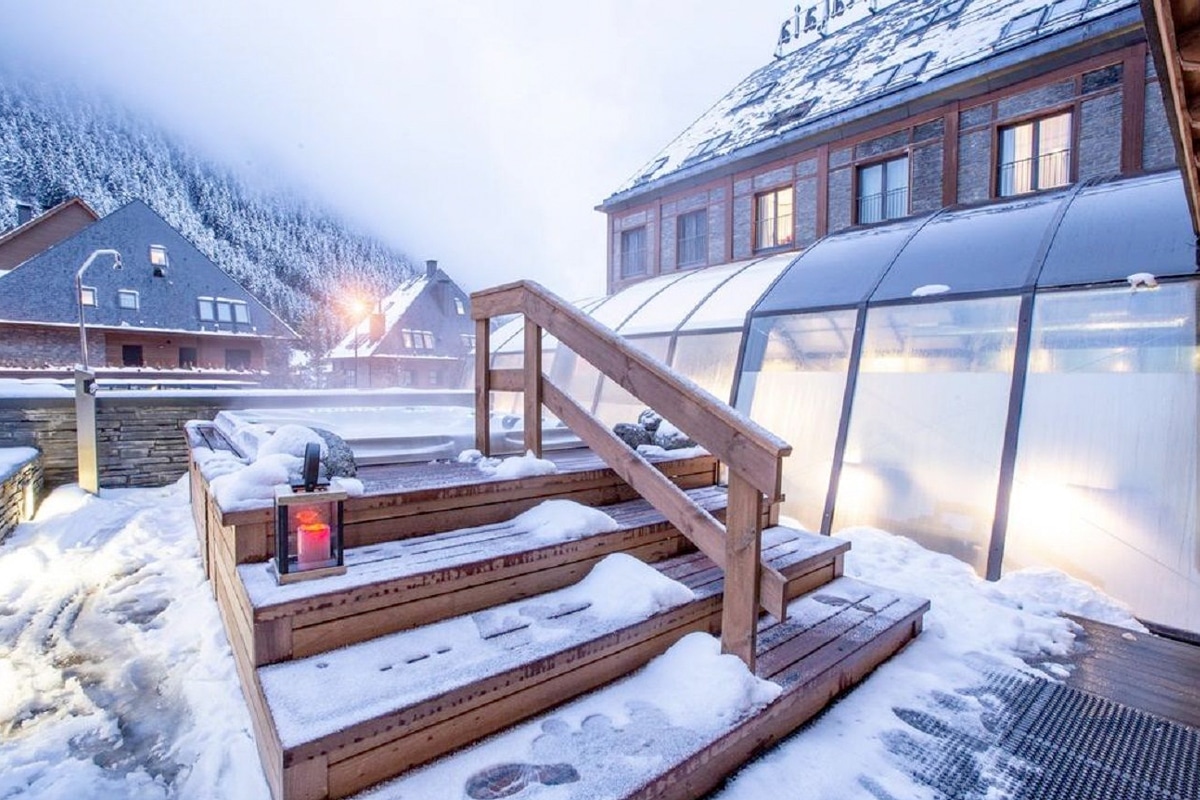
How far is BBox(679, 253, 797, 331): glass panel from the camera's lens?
267 inches

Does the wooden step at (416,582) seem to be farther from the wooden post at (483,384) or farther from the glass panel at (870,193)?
the glass panel at (870,193)

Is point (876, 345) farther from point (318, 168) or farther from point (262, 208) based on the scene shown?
point (318, 168)

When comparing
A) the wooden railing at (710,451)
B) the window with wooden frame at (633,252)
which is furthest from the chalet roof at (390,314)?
the wooden railing at (710,451)

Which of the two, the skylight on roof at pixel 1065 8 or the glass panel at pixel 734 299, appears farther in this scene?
the skylight on roof at pixel 1065 8

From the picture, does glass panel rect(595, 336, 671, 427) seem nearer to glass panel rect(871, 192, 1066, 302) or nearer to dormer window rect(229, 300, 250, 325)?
glass panel rect(871, 192, 1066, 302)

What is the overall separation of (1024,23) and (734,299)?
6502 millimetres

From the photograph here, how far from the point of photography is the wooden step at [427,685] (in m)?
1.47

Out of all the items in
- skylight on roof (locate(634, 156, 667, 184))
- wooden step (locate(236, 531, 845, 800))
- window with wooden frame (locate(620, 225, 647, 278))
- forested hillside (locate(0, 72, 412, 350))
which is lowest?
wooden step (locate(236, 531, 845, 800))

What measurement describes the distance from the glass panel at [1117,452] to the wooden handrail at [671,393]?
10.8 feet

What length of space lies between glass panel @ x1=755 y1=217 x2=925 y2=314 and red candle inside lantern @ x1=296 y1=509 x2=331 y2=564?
5347mm

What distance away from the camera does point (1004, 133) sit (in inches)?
328

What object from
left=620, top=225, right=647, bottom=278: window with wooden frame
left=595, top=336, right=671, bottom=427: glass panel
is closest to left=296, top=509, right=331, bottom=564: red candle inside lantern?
left=595, top=336, right=671, bottom=427: glass panel

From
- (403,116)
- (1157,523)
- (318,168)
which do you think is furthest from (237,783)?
(403,116)

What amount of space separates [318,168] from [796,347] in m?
87.8
